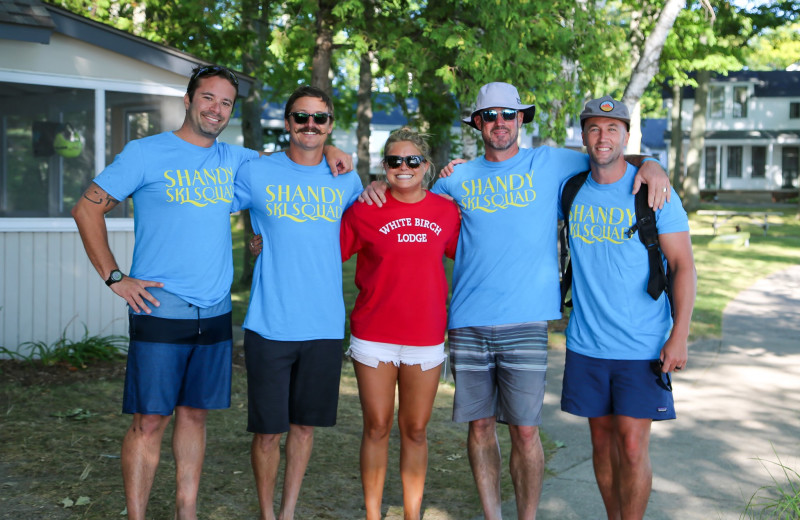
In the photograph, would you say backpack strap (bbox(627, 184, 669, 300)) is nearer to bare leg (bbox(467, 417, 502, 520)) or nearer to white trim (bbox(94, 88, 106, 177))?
bare leg (bbox(467, 417, 502, 520))

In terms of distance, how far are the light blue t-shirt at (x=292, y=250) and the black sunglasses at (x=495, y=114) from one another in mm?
841

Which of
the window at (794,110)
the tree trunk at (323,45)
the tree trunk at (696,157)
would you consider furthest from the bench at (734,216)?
the tree trunk at (323,45)

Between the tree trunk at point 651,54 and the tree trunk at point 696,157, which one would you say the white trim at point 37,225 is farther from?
the tree trunk at point 696,157

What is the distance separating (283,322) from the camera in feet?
13.4

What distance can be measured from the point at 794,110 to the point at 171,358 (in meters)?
49.2

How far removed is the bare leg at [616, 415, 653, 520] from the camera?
388cm

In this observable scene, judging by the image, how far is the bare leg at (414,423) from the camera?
13.4 ft

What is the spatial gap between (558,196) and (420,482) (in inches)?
63.6

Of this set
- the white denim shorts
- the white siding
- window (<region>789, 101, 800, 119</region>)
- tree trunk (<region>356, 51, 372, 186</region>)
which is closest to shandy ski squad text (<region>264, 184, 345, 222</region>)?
the white denim shorts

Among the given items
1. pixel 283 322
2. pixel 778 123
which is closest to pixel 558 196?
pixel 283 322

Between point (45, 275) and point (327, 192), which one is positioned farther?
point (45, 275)

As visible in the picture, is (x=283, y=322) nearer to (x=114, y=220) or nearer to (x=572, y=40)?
(x=114, y=220)

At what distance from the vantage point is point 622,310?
3.88m

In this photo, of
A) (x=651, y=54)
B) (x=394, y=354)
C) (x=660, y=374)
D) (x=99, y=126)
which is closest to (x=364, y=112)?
(x=651, y=54)
